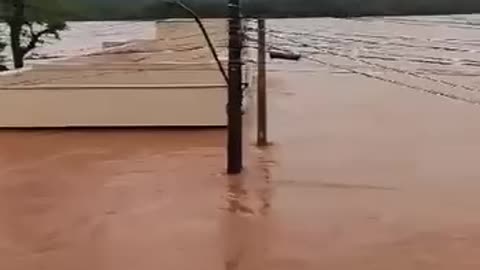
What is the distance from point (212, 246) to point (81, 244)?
0.89 m

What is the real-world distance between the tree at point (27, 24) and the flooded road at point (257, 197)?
237 centimetres

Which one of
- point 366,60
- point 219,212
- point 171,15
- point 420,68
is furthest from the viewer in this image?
point 420,68

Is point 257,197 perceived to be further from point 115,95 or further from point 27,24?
point 27,24

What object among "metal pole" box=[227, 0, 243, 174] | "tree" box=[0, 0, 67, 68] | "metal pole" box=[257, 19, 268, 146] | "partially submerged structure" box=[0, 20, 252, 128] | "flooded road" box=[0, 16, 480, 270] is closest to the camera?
"flooded road" box=[0, 16, 480, 270]

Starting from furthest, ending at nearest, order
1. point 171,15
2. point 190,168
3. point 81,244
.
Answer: point 171,15
point 190,168
point 81,244

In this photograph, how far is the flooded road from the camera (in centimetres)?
640

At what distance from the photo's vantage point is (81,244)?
6.71m

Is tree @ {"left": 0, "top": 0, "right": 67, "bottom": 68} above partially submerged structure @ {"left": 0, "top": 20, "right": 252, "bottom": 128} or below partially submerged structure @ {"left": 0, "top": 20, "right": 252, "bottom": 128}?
above

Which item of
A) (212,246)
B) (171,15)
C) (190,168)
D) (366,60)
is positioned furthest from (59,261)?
(366,60)

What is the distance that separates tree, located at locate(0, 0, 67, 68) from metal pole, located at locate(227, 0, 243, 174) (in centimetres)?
515

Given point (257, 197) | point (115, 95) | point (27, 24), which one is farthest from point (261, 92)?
point (27, 24)

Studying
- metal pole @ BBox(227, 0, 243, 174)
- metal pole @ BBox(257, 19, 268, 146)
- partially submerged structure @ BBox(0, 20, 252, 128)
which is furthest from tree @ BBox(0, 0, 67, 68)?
metal pole @ BBox(227, 0, 243, 174)

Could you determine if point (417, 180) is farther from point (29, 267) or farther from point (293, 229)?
point (29, 267)

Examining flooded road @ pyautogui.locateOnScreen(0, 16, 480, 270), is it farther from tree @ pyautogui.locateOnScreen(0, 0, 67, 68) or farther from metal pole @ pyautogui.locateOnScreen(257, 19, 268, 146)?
tree @ pyautogui.locateOnScreen(0, 0, 67, 68)
